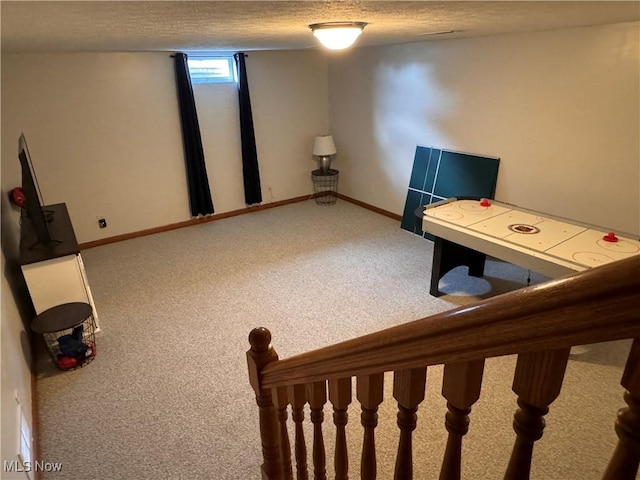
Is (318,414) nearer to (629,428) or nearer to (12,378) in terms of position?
(629,428)

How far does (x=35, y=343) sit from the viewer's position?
3242 mm

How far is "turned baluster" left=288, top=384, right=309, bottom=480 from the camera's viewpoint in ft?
3.99

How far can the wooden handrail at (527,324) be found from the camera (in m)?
0.41

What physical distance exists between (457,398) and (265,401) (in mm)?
946

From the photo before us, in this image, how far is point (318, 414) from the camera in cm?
117

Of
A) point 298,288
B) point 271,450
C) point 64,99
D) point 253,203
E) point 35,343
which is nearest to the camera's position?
point 271,450

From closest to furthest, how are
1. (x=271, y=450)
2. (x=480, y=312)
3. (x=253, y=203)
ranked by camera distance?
(x=480, y=312), (x=271, y=450), (x=253, y=203)

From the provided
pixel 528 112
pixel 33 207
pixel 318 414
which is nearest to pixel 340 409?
pixel 318 414

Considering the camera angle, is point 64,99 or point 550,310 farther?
point 64,99

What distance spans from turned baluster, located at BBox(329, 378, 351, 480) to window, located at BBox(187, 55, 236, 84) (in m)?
4.86

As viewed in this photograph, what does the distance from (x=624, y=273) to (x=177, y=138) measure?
529cm

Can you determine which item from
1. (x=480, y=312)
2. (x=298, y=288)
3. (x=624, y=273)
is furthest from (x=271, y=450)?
(x=298, y=288)

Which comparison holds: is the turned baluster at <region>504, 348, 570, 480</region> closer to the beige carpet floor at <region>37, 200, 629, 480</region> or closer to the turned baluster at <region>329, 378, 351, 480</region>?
the turned baluster at <region>329, 378, 351, 480</region>

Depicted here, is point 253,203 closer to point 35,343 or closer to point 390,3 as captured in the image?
point 35,343
